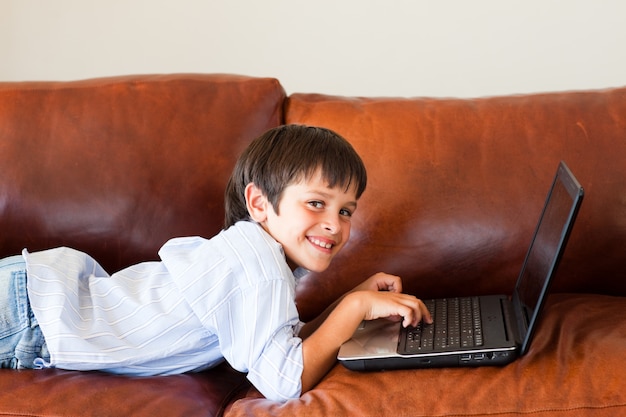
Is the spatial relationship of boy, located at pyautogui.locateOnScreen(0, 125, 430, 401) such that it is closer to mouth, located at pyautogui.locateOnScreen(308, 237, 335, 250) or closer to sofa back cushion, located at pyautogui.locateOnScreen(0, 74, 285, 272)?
mouth, located at pyautogui.locateOnScreen(308, 237, 335, 250)

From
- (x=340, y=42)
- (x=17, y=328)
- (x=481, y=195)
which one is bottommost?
(x=17, y=328)

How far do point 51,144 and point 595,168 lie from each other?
1.18m

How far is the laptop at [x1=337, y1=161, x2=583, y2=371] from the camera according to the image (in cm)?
124

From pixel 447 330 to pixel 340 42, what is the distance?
1141 mm

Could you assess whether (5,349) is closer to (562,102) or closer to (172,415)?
(172,415)

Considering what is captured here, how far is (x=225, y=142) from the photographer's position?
179 cm

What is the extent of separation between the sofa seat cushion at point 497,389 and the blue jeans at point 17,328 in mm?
415

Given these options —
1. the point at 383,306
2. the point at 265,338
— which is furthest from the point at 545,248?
the point at 265,338

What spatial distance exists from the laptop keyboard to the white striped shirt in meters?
0.19

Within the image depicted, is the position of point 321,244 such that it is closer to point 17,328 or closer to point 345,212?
point 345,212

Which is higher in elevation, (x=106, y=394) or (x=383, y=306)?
(x=383, y=306)

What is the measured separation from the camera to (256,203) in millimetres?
1507

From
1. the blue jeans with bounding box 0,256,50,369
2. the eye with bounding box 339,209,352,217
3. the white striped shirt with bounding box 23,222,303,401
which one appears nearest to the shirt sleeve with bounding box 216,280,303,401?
the white striped shirt with bounding box 23,222,303,401

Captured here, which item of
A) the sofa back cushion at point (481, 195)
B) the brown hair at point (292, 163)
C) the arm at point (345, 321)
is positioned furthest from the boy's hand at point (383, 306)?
the sofa back cushion at point (481, 195)
